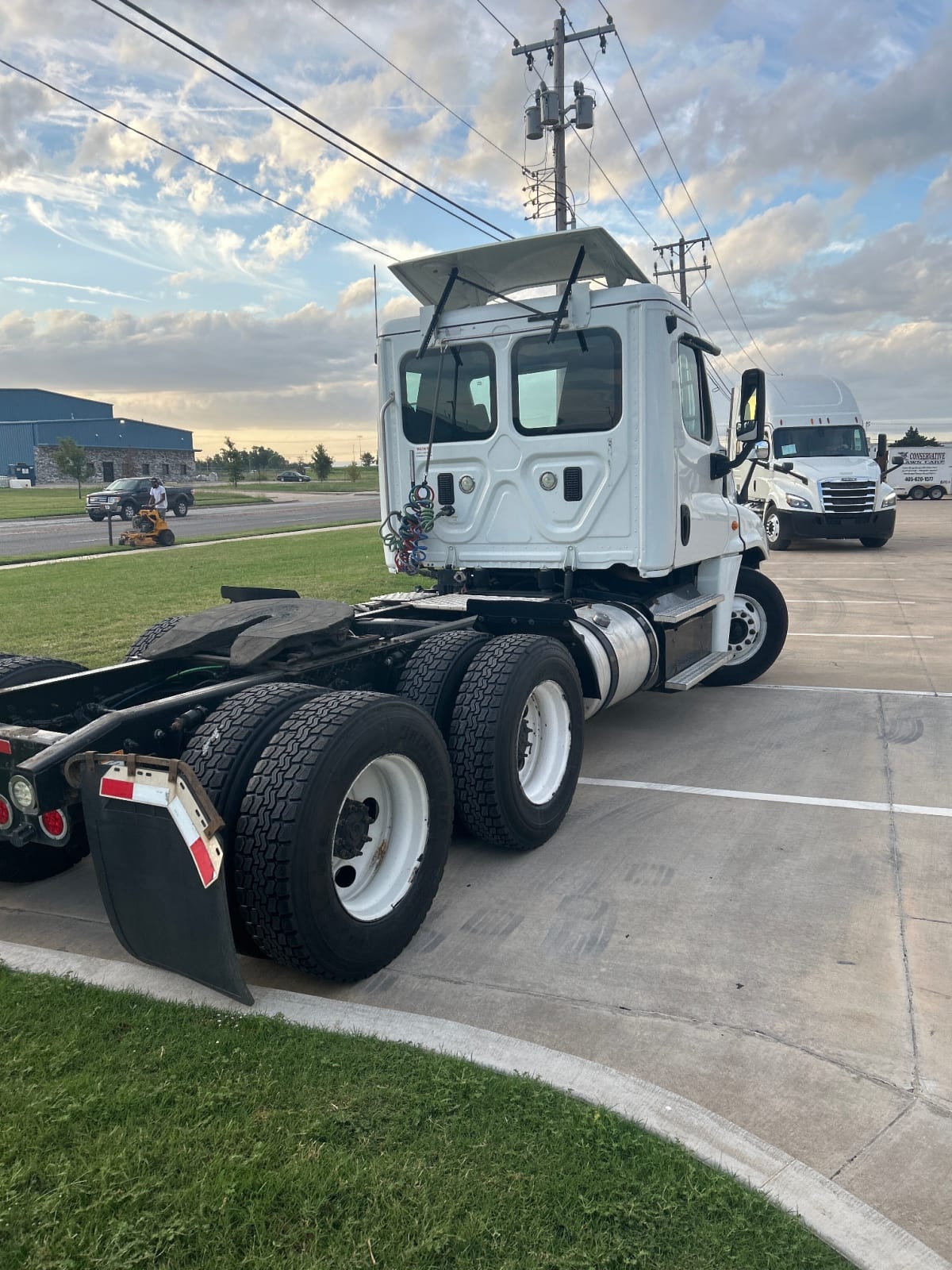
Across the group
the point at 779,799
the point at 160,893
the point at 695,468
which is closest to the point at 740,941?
the point at 779,799

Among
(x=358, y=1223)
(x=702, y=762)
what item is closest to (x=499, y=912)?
(x=358, y=1223)

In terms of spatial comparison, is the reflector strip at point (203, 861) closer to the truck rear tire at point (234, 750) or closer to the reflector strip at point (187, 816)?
the reflector strip at point (187, 816)

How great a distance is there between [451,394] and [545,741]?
8.99ft

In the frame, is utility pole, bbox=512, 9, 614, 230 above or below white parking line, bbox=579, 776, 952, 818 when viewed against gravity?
above

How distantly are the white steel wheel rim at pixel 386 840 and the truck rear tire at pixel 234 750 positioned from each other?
1.30 feet

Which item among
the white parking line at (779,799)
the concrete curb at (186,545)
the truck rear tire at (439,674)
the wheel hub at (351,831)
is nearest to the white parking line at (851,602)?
the white parking line at (779,799)

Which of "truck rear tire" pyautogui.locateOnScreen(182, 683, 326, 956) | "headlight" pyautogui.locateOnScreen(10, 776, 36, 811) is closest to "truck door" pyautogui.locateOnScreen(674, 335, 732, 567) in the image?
"truck rear tire" pyautogui.locateOnScreen(182, 683, 326, 956)

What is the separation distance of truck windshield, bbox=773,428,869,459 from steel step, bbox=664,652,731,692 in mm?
13498

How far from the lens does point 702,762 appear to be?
19.2 feet

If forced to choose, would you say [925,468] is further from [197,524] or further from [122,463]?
→ [122,463]

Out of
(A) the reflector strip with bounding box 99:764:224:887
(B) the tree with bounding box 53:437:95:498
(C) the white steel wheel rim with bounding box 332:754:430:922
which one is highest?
(B) the tree with bounding box 53:437:95:498

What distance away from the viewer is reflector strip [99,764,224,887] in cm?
267

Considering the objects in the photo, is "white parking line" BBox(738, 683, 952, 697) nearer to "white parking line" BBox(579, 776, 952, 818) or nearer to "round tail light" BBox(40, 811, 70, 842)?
"white parking line" BBox(579, 776, 952, 818)

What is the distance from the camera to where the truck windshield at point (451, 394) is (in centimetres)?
611
